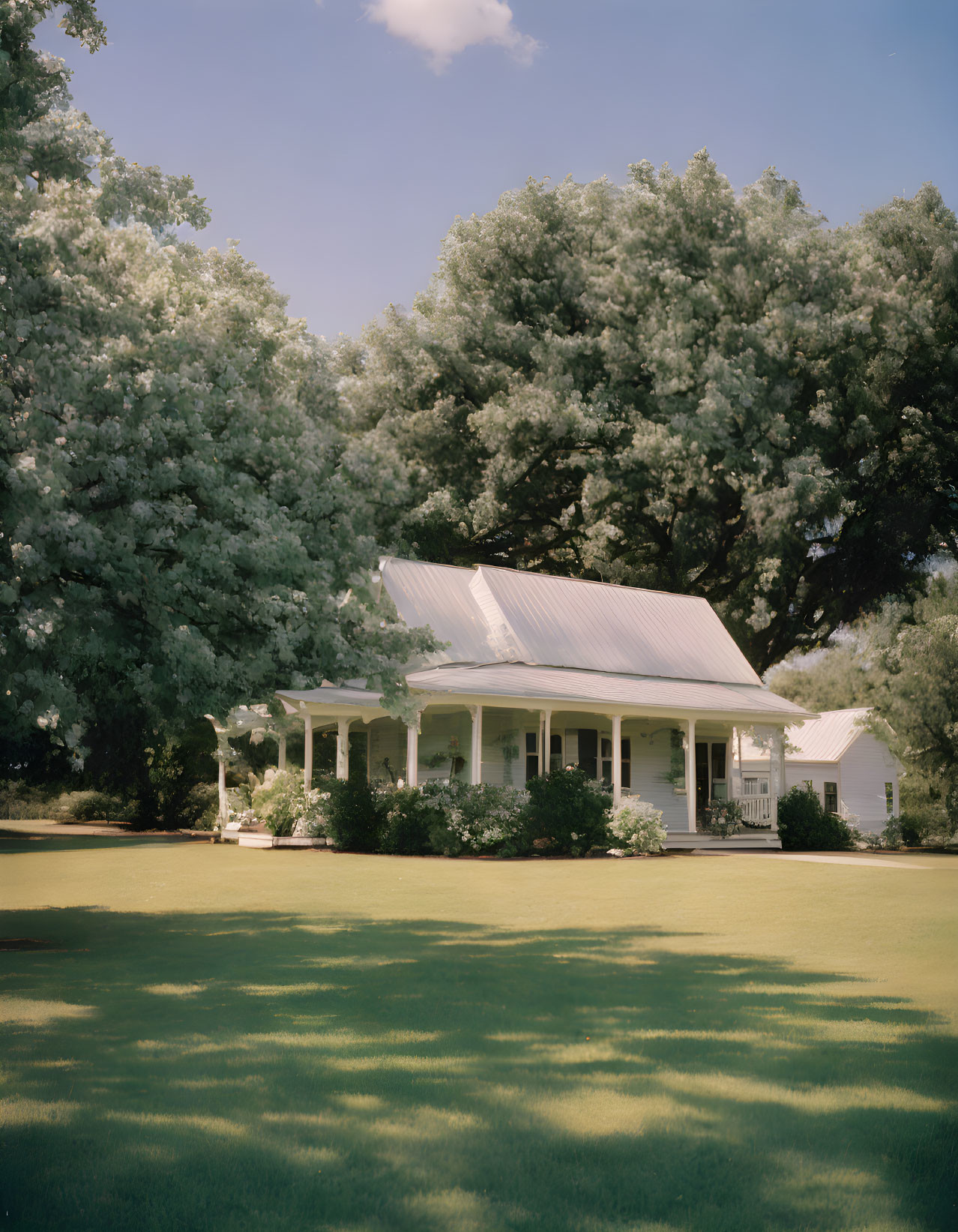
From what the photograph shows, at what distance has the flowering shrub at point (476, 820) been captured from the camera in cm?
2378

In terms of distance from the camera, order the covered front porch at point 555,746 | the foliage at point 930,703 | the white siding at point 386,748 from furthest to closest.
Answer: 1. the foliage at point 930,703
2. the white siding at point 386,748
3. the covered front porch at point 555,746

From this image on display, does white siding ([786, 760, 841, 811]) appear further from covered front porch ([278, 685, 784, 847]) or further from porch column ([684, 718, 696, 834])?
porch column ([684, 718, 696, 834])

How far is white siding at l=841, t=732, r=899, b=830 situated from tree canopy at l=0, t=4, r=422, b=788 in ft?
110

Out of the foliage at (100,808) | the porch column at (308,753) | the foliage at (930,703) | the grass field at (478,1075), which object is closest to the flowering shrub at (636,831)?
the porch column at (308,753)

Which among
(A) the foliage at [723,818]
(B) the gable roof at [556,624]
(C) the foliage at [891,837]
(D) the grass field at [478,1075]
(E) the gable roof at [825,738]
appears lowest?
(C) the foliage at [891,837]

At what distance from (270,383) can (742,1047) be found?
37.9ft

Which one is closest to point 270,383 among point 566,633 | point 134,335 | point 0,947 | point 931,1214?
point 134,335

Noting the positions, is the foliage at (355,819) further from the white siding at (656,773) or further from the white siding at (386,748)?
the white siding at (656,773)

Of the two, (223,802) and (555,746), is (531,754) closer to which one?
(555,746)

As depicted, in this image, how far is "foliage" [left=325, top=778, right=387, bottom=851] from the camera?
24922 mm

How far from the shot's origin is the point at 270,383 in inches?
626

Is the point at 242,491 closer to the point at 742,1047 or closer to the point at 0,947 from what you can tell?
the point at 0,947

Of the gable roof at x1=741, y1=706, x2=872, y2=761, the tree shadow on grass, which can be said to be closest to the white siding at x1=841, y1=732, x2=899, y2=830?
the gable roof at x1=741, y1=706, x2=872, y2=761

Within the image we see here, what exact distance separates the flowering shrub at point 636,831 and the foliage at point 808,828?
21.9 feet
